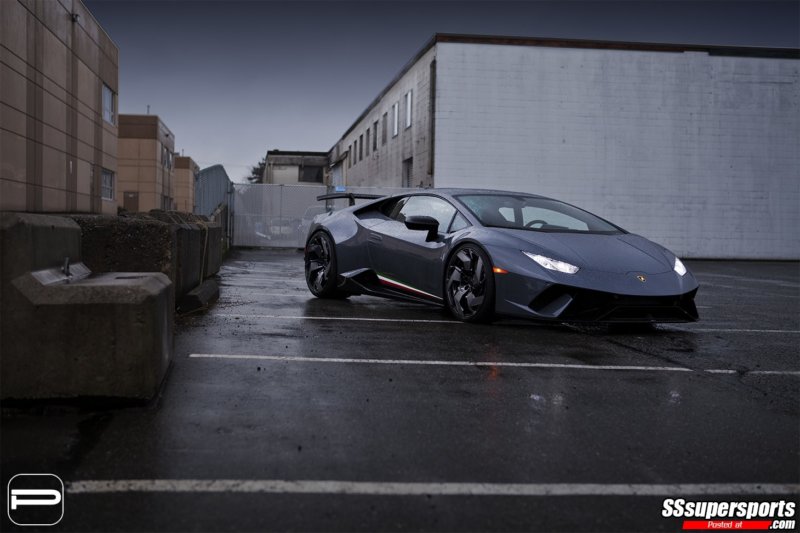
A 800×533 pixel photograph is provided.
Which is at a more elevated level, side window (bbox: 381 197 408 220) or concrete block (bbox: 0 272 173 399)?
side window (bbox: 381 197 408 220)

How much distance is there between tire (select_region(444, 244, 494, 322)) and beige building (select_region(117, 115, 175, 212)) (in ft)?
181

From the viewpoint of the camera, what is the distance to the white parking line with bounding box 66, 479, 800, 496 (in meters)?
2.52

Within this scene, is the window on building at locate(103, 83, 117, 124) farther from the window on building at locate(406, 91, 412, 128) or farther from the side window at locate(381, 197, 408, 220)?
the side window at locate(381, 197, 408, 220)

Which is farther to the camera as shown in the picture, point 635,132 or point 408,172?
point 408,172

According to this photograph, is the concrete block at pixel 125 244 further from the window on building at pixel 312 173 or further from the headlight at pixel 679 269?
the window on building at pixel 312 173

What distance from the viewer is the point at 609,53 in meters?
24.8

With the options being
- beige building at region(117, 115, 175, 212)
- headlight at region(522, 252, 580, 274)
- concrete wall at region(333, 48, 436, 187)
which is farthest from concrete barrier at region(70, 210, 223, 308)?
beige building at region(117, 115, 175, 212)

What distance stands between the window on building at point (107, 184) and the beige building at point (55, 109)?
41 mm

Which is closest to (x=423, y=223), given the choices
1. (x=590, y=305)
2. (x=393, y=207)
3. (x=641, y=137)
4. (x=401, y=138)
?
(x=393, y=207)

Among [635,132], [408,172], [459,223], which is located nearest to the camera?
[459,223]

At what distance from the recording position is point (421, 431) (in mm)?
3242

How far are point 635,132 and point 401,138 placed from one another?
32.6 feet

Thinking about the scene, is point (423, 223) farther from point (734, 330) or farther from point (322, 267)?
point (734, 330)

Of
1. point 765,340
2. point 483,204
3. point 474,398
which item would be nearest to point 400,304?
point 483,204
